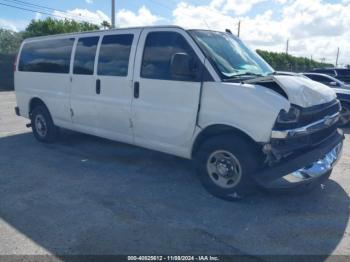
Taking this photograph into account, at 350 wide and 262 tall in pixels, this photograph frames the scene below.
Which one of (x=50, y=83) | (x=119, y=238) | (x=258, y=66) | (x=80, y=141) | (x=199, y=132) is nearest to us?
(x=119, y=238)

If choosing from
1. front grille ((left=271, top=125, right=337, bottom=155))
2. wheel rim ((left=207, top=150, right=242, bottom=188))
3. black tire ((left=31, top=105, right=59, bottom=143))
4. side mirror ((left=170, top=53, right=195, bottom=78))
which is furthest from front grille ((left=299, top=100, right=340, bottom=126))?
black tire ((left=31, top=105, right=59, bottom=143))

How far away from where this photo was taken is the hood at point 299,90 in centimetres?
382

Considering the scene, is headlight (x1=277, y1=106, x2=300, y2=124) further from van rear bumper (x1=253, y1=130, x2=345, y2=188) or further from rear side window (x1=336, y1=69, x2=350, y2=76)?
rear side window (x1=336, y1=69, x2=350, y2=76)

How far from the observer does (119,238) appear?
3.45 metres

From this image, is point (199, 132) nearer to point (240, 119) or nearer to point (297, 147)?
point (240, 119)

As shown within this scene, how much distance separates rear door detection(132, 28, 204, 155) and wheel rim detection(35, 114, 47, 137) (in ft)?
9.51

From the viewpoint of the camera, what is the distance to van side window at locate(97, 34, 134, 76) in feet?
16.9

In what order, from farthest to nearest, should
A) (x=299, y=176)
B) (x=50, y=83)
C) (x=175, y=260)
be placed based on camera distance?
(x=50, y=83)
(x=299, y=176)
(x=175, y=260)

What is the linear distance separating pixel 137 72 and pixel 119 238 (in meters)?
2.48

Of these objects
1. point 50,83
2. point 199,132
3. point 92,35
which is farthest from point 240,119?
point 50,83

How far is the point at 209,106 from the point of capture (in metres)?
4.25

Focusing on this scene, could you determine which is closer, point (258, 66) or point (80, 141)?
point (258, 66)

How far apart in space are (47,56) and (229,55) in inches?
159

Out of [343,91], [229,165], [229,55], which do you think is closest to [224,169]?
[229,165]
